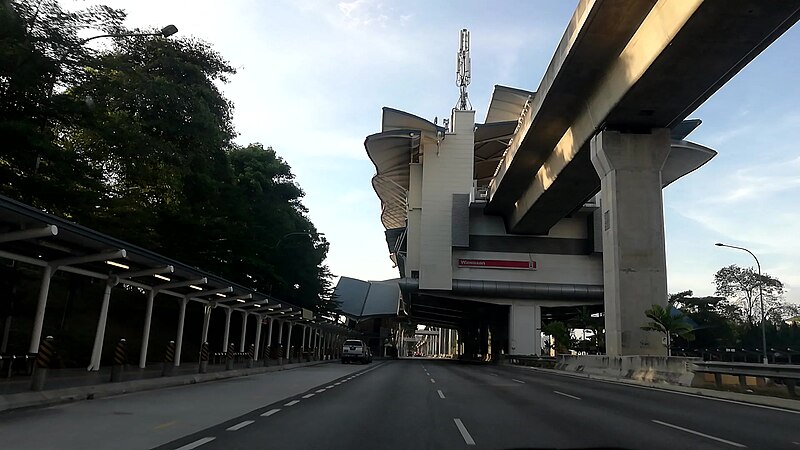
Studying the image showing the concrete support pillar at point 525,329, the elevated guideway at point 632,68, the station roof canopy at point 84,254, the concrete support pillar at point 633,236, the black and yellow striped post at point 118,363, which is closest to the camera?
the station roof canopy at point 84,254

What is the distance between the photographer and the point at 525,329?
2532 inches

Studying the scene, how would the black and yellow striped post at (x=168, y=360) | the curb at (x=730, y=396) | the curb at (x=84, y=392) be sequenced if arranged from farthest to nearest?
the black and yellow striped post at (x=168, y=360) → the curb at (x=730, y=396) → the curb at (x=84, y=392)

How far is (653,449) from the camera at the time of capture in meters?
8.09

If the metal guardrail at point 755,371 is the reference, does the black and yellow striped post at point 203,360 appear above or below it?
below

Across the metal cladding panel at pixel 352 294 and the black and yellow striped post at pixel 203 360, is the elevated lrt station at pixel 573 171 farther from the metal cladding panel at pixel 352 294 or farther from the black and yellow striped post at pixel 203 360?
the black and yellow striped post at pixel 203 360

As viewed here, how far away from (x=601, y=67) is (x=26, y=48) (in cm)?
2445

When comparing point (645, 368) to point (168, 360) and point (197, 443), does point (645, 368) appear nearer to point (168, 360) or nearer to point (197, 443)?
point (168, 360)

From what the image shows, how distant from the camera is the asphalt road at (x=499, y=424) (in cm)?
853

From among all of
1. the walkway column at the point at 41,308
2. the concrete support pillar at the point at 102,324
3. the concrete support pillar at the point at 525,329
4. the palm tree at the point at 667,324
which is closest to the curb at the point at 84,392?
the walkway column at the point at 41,308

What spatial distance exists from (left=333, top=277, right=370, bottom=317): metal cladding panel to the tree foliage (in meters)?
54.9

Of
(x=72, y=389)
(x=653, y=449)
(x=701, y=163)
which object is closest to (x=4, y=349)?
(x=72, y=389)

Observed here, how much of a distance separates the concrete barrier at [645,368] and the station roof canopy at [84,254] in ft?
55.7

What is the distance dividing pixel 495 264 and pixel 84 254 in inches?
2058

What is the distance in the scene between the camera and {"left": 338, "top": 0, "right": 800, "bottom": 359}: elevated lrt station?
23.4m
